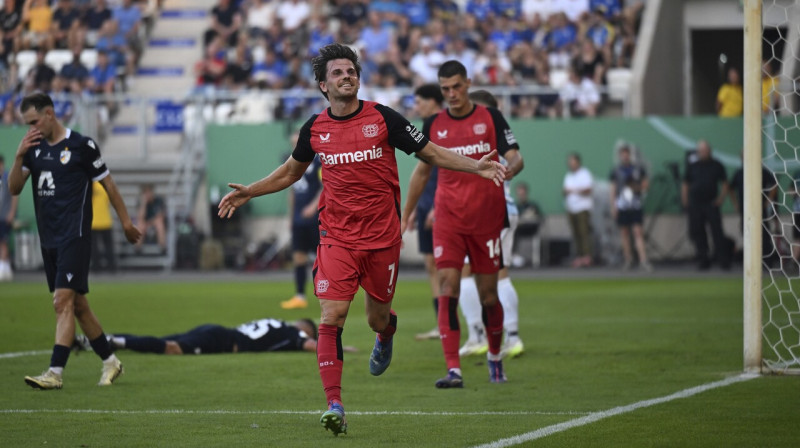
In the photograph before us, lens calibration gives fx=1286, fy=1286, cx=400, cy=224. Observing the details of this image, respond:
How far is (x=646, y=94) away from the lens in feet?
92.4

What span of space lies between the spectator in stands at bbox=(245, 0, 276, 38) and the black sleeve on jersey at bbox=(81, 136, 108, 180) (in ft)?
69.7

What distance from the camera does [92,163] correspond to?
10312mm

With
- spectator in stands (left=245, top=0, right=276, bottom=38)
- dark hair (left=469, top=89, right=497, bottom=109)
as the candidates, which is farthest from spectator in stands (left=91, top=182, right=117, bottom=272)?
dark hair (left=469, top=89, right=497, bottom=109)

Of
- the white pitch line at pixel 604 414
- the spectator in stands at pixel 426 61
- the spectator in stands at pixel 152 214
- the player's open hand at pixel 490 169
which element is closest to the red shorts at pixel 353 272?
the player's open hand at pixel 490 169

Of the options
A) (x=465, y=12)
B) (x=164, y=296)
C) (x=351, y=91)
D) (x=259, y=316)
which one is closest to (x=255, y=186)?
(x=351, y=91)

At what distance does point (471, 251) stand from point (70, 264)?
3.16m

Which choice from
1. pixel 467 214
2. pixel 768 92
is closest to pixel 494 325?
pixel 467 214

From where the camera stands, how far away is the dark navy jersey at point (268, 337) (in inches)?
495

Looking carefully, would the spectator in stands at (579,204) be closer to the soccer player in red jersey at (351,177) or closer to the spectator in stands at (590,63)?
the spectator in stands at (590,63)

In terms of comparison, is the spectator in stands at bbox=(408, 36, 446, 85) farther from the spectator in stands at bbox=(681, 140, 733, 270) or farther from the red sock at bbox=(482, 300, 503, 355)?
the red sock at bbox=(482, 300, 503, 355)

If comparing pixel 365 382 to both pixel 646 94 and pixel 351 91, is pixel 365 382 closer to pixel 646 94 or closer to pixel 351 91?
pixel 351 91

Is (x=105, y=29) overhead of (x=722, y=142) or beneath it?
overhead

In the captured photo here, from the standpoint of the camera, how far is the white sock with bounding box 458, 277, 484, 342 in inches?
492

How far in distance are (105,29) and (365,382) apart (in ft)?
76.5
